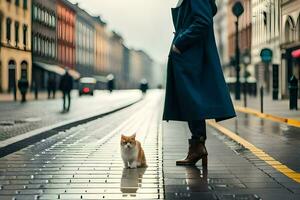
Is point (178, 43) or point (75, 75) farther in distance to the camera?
point (75, 75)

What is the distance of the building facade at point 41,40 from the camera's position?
53.6 meters

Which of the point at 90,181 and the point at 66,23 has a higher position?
A: the point at 66,23

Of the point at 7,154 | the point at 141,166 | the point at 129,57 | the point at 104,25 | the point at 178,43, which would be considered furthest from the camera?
the point at 129,57

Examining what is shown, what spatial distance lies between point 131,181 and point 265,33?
129 feet

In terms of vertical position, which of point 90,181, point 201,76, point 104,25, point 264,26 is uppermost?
point 104,25

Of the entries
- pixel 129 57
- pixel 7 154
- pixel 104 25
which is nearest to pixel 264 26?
pixel 7 154

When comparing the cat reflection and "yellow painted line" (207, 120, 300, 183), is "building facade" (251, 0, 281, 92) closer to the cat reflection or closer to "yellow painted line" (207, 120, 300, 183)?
"yellow painted line" (207, 120, 300, 183)

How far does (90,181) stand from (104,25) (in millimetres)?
127965

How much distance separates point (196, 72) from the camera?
6.29 metres

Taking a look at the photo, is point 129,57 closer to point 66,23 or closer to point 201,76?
point 66,23

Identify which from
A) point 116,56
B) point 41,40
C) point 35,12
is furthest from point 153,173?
point 116,56

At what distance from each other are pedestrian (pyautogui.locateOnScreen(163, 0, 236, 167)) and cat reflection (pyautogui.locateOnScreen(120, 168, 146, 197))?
2.18 feet

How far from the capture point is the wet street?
200 inches

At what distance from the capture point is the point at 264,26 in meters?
43.3
